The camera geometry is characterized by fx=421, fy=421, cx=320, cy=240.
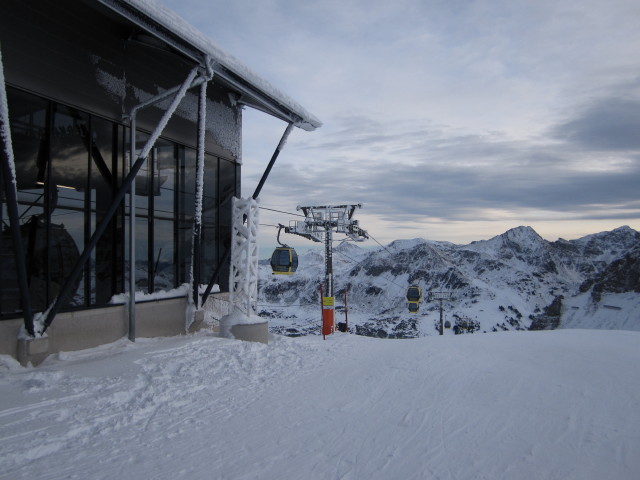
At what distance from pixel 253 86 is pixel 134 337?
770cm

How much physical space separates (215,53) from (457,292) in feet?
299

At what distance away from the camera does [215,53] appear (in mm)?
10289

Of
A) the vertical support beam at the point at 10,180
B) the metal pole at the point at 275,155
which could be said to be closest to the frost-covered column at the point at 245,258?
the metal pole at the point at 275,155

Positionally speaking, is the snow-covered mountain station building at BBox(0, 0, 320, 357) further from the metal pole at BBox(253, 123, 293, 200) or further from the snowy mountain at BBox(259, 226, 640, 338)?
the snowy mountain at BBox(259, 226, 640, 338)

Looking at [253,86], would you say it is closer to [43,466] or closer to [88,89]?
[88,89]

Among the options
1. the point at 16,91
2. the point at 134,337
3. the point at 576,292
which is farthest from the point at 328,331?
the point at 576,292

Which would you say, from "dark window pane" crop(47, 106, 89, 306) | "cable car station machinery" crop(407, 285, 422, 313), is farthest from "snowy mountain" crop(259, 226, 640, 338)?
"dark window pane" crop(47, 106, 89, 306)

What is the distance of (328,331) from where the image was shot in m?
19.5

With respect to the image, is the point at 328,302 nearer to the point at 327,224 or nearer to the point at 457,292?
the point at 327,224

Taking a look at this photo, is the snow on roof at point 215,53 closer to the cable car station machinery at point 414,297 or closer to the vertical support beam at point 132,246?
the vertical support beam at point 132,246

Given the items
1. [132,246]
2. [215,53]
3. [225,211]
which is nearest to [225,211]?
[225,211]

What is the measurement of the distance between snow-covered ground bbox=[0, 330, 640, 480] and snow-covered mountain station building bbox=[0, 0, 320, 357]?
1638 mm

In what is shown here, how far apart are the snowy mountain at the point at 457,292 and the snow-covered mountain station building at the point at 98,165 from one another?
45415 millimetres

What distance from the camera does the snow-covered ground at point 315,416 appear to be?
4.32 metres
